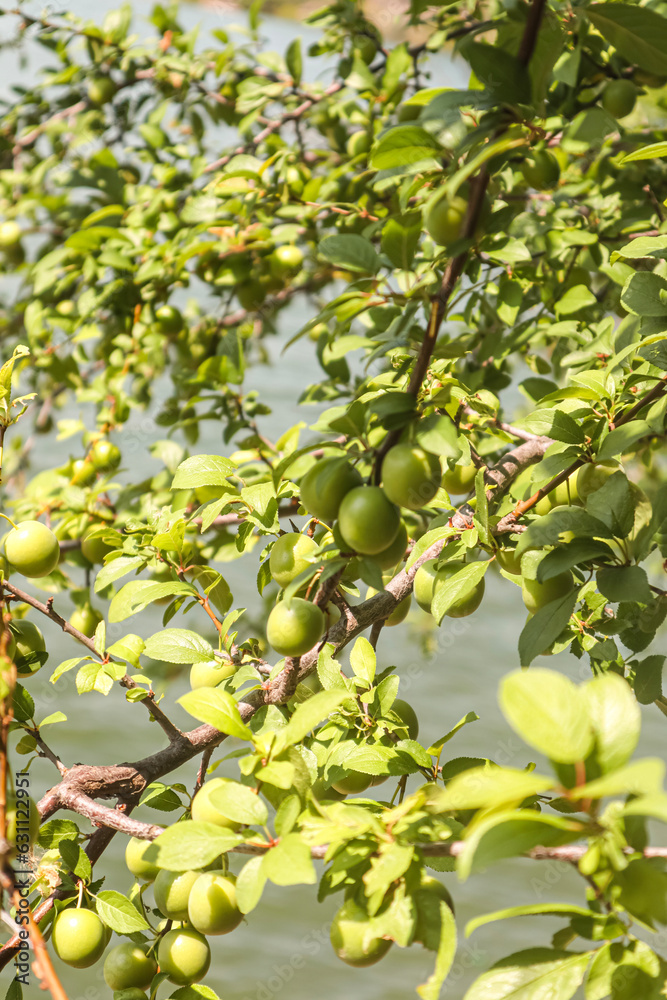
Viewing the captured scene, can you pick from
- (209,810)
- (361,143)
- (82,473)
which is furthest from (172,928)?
(361,143)

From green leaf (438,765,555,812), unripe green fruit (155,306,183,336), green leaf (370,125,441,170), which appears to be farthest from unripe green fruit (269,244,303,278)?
green leaf (438,765,555,812)

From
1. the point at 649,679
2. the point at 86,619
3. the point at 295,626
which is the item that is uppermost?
the point at 295,626

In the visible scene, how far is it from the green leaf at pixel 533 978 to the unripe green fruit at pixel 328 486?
25cm

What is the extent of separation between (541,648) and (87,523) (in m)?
0.72

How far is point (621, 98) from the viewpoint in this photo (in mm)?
950

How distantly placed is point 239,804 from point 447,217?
1.11 ft

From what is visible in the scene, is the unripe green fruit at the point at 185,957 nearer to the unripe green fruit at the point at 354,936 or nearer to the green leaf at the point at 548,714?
the unripe green fruit at the point at 354,936

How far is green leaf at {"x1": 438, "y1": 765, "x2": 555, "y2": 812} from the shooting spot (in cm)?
31

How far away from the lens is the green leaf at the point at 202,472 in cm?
67

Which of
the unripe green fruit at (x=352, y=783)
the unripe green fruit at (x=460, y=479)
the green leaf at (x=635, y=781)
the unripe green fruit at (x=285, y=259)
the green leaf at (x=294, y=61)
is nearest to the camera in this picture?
the green leaf at (x=635, y=781)

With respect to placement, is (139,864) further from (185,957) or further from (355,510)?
(355,510)

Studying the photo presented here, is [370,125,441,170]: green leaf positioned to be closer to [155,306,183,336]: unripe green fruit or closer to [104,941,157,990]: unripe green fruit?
[104,941,157,990]: unripe green fruit

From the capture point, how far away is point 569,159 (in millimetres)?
1396

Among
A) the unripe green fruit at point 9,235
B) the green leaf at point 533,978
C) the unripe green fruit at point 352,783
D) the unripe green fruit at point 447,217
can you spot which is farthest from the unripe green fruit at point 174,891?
the unripe green fruit at point 9,235
